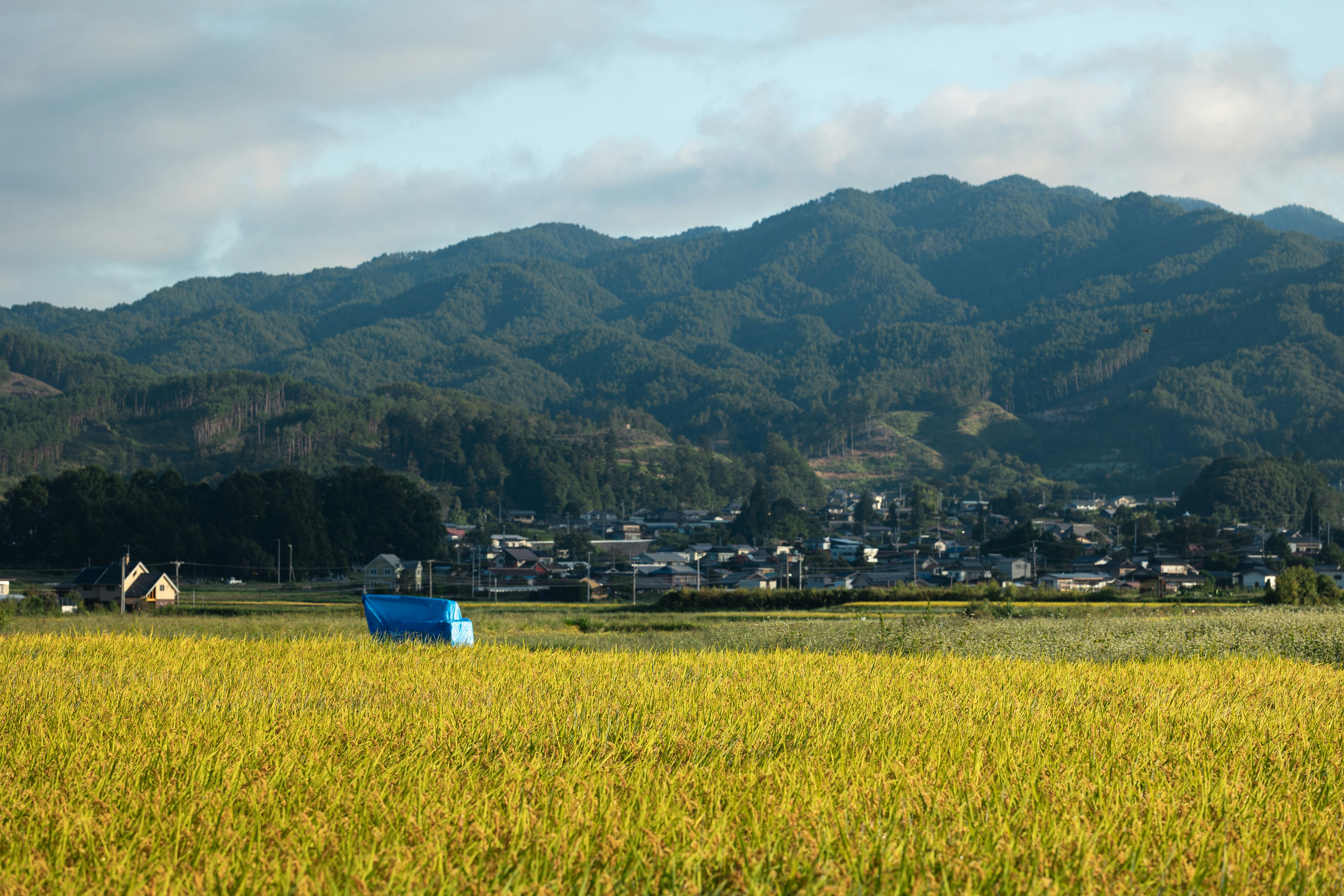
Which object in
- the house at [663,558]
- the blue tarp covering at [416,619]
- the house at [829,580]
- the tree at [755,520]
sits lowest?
the house at [829,580]

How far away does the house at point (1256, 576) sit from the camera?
233ft

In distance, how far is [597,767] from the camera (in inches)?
268

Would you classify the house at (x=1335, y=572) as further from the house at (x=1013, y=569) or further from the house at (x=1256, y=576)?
the house at (x=1013, y=569)

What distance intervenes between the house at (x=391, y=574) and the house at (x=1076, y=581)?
38.2 metres

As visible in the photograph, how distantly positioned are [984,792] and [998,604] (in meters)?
38.8

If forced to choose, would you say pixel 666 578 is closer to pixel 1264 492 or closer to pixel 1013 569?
pixel 1013 569

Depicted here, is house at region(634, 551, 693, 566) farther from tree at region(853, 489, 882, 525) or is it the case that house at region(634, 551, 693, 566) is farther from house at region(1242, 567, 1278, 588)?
house at region(1242, 567, 1278, 588)

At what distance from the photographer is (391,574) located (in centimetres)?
7406

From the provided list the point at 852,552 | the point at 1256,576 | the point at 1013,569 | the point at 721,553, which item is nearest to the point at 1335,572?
the point at 1256,576

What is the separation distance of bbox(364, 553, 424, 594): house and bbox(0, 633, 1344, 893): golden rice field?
189ft

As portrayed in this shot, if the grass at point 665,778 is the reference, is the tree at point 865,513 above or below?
above

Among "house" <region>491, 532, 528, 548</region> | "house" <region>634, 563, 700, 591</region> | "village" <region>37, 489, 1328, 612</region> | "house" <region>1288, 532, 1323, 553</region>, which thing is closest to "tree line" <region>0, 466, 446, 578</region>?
"village" <region>37, 489, 1328, 612</region>

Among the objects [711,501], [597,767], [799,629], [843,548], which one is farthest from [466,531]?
[597,767]


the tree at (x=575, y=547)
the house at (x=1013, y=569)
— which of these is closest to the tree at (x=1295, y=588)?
the house at (x=1013, y=569)
